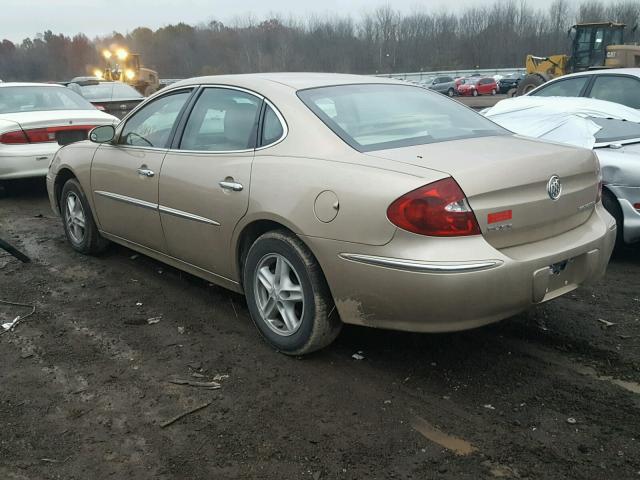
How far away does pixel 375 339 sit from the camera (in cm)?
364

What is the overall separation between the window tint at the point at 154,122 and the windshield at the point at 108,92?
9.65m

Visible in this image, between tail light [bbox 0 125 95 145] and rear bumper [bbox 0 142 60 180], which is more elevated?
tail light [bbox 0 125 95 145]

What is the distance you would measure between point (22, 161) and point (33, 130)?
411 mm

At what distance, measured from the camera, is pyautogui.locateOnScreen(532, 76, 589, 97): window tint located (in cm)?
757

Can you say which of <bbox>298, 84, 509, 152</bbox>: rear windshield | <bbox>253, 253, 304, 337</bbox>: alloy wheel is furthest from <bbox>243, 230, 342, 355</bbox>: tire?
<bbox>298, 84, 509, 152</bbox>: rear windshield

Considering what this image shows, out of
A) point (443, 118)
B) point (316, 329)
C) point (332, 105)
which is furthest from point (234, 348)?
point (443, 118)

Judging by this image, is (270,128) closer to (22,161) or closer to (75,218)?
(75,218)

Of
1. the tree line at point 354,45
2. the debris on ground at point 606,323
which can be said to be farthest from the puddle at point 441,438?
the tree line at point 354,45

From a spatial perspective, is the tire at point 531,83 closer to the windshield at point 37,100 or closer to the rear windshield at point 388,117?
the windshield at point 37,100

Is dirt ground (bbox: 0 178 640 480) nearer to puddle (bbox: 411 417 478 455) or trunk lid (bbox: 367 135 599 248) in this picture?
puddle (bbox: 411 417 478 455)

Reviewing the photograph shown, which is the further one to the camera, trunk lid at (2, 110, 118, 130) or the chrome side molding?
trunk lid at (2, 110, 118, 130)

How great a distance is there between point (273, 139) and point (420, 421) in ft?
5.62

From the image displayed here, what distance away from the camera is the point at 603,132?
5.55 meters

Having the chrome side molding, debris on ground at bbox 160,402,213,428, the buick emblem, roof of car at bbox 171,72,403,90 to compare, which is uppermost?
roof of car at bbox 171,72,403,90
